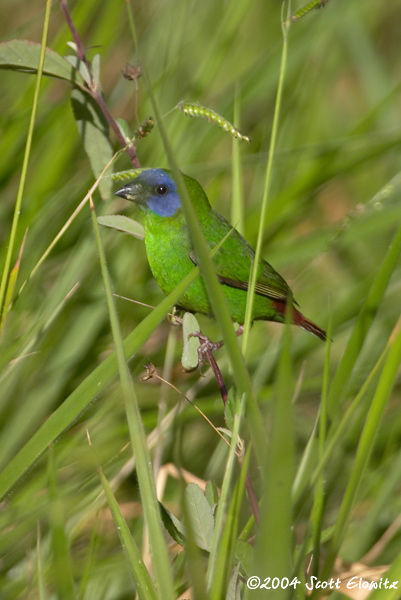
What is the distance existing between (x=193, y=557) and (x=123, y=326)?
130 centimetres

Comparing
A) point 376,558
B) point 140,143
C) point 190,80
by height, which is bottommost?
point 376,558

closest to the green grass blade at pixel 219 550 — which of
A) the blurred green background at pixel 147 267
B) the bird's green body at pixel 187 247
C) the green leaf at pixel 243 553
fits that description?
the green leaf at pixel 243 553

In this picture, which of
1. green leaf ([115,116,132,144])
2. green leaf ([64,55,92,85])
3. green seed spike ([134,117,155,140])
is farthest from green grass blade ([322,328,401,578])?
green leaf ([64,55,92,85])

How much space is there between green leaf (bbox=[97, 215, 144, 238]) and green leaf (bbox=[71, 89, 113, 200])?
0.22ft

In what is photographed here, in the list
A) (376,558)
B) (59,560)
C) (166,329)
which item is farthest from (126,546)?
(166,329)

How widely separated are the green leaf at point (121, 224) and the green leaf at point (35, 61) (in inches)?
11.1

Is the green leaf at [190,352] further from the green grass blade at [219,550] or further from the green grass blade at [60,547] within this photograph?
the green grass blade at [60,547]

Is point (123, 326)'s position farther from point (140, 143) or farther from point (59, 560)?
point (59, 560)

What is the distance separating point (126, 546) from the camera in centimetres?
103

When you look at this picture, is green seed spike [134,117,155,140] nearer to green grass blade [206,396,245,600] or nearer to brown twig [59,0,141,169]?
brown twig [59,0,141,169]

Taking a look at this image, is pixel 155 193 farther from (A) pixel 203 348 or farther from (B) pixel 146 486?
(B) pixel 146 486

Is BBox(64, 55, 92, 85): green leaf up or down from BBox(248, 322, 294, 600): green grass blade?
up

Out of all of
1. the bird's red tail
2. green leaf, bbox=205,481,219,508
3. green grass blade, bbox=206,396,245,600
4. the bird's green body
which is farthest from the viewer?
the bird's red tail

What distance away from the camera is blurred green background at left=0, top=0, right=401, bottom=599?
1688 millimetres
